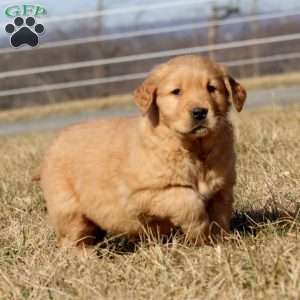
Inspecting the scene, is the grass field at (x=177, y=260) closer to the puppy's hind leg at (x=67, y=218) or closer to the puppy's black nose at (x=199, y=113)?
the puppy's hind leg at (x=67, y=218)

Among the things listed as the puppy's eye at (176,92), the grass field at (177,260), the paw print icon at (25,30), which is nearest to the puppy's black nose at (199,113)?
the puppy's eye at (176,92)

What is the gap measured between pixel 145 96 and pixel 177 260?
857 mm

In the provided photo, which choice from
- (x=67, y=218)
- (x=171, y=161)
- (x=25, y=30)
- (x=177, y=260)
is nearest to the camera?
(x=177, y=260)

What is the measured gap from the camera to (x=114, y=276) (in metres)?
3.15

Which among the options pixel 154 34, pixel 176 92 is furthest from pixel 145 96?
pixel 154 34

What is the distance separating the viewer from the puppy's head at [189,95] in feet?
11.2

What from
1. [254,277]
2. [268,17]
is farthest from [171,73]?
[268,17]

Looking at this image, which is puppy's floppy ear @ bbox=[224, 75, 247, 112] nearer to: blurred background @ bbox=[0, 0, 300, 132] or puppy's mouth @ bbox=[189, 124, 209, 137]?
puppy's mouth @ bbox=[189, 124, 209, 137]

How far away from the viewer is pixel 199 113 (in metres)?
3.38

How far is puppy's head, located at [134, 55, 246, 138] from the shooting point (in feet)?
11.2

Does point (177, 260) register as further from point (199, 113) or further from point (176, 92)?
point (176, 92)

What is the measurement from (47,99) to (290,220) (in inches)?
484

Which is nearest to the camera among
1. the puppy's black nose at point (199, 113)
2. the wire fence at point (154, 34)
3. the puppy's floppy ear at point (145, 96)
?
the puppy's black nose at point (199, 113)

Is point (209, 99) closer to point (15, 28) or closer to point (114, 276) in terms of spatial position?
point (114, 276)
